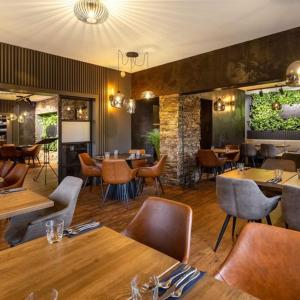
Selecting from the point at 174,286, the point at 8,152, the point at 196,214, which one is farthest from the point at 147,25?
the point at 8,152

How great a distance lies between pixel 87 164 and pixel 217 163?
3160 mm

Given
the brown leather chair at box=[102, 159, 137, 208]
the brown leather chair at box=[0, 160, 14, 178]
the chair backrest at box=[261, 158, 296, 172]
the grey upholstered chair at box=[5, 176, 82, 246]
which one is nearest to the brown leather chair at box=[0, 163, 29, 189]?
the brown leather chair at box=[0, 160, 14, 178]

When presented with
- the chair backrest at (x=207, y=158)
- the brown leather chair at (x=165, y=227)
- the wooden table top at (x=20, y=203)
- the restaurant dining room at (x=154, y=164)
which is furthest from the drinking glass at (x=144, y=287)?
the chair backrest at (x=207, y=158)

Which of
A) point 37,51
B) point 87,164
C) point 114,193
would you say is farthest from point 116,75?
point 114,193

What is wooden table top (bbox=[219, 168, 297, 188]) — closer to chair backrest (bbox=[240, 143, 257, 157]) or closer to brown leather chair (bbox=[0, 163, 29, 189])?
brown leather chair (bbox=[0, 163, 29, 189])

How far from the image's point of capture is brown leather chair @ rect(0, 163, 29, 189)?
3.61 meters

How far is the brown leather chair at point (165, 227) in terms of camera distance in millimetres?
1618

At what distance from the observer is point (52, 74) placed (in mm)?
5453

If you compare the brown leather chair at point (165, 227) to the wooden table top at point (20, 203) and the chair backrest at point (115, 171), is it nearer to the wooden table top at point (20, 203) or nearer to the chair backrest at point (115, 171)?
the wooden table top at point (20, 203)

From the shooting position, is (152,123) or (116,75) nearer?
(116,75)

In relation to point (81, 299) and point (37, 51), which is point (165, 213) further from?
point (37, 51)

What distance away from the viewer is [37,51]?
5.19 m

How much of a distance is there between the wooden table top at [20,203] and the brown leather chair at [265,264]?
4.78ft

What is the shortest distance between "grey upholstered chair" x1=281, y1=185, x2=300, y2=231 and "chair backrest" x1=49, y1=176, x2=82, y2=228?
1.96 m
